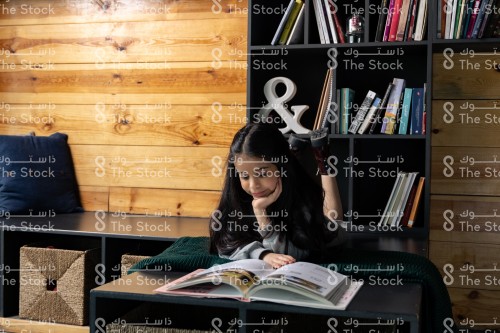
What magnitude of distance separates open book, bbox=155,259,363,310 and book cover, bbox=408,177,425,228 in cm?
108

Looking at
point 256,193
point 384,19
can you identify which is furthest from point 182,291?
point 384,19

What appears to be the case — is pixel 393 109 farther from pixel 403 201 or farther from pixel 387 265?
pixel 387 265

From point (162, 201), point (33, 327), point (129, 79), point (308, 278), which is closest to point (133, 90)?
point (129, 79)

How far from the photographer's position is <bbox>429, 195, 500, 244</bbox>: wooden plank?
8.84ft

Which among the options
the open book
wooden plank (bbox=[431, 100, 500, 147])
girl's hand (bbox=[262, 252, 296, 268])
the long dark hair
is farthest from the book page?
wooden plank (bbox=[431, 100, 500, 147])

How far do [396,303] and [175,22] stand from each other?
79.9 inches

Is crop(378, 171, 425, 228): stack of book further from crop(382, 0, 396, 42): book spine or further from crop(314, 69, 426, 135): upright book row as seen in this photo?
crop(382, 0, 396, 42): book spine

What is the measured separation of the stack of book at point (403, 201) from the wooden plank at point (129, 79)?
864 millimetres

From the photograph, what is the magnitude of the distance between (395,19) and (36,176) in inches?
69.6

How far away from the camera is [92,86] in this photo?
312cm

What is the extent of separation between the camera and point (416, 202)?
2.52 m

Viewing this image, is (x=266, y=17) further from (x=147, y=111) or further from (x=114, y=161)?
(x=114, y=161)

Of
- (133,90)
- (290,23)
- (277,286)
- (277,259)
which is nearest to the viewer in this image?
(277,286)

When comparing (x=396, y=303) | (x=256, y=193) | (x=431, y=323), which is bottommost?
(x=431, y=323)
